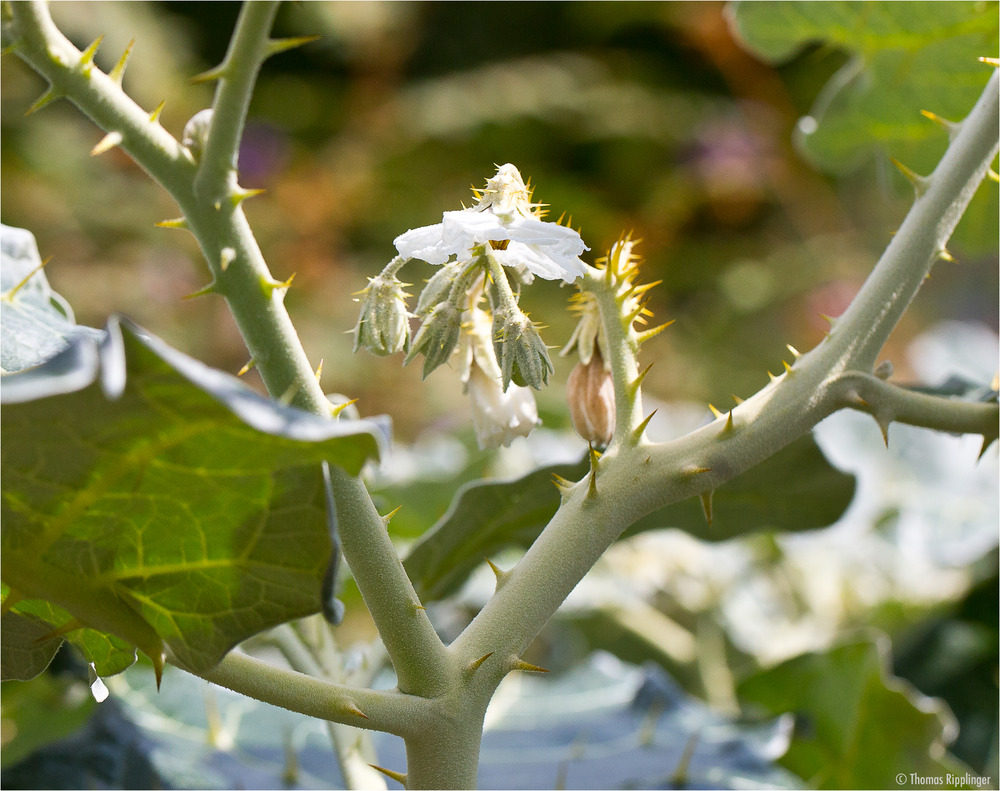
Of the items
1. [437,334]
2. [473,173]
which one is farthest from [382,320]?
[473,173]

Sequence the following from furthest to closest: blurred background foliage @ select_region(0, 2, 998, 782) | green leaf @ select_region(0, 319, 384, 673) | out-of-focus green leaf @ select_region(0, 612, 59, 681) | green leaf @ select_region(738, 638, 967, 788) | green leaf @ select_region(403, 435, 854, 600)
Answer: blurred background foliage @ select_region(0, 2, 998, 782), green leaf @ select_region(738, 638, 967, 788), green leaf @ select_region(403, 435, 854, 600), out-of-focus green leaf @ select_region(0, 612, 59, 681), green leaf @ select_region(0, 319, 384, 673)

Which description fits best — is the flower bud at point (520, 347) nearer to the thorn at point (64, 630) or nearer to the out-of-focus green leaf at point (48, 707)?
the thorn at point (64, 630)

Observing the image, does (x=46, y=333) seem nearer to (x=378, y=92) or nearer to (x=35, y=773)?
(x=35, y=773)

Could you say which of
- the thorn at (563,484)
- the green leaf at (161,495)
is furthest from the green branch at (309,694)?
the thorn at (563,484)

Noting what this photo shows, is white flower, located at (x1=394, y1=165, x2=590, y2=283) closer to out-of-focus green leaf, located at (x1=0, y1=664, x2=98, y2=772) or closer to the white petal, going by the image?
the white petal

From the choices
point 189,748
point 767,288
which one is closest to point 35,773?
point 189,748

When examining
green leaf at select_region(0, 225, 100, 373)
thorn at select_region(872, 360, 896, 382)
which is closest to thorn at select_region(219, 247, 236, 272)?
green leaf at select_region(0, 225, 100, 373)
